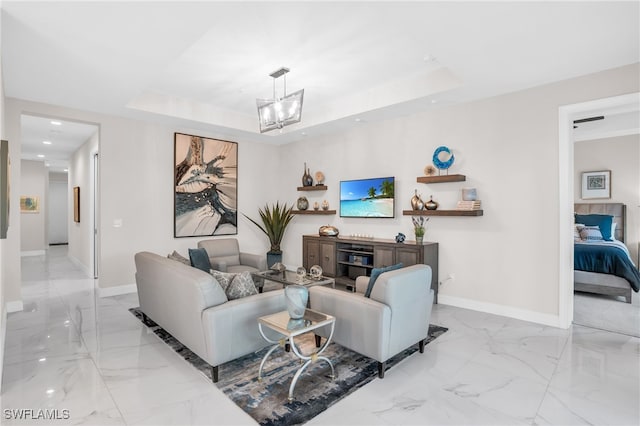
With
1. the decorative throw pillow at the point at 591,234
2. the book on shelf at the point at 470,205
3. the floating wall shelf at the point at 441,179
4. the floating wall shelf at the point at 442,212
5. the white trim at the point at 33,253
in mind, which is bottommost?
the white trim at the point at 33,253

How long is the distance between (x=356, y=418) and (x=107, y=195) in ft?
15.4

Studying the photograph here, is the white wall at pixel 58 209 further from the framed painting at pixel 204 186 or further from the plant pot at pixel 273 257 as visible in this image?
the plant pot at pixel 273 257

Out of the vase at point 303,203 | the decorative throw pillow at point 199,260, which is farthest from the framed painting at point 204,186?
the decorative throw pillow at point 199,260

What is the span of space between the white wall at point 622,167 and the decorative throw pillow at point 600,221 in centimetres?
52

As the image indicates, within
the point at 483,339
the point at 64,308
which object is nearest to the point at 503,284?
the point at 483,339

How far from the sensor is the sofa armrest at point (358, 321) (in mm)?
2469

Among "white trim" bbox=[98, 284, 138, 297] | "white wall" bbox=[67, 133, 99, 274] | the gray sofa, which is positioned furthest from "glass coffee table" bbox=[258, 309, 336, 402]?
"white wall" bbox=[67, 133, 99, 274]

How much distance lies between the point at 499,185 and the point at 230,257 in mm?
4043

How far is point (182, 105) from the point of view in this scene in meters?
5.14

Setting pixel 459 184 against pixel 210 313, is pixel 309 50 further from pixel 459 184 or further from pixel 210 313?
pixel 210 313

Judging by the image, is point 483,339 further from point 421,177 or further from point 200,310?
point 200,310

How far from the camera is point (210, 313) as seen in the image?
7.94 ft

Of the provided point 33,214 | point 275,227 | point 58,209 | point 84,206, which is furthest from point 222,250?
point 58,209

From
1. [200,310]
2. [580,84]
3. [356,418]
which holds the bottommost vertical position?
[356,418]
